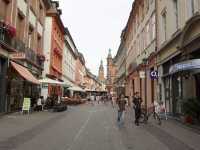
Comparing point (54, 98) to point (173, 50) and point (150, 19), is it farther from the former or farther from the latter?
point (173, 50)

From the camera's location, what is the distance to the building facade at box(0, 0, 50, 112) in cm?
2152

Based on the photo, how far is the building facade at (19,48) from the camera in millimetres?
21516

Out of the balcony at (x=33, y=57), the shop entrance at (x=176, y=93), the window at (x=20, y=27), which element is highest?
the window at (x=20, y=27)

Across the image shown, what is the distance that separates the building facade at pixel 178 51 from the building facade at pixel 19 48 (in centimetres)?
985

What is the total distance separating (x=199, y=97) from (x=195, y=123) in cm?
180

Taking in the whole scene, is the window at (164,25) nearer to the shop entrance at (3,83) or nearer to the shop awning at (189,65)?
the shop awning at (189,65)

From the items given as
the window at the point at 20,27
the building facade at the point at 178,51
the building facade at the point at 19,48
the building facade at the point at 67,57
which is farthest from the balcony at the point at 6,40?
the building facade at the point at 67,57

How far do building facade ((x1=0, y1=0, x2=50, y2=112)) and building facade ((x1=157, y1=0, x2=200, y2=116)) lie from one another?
985cm

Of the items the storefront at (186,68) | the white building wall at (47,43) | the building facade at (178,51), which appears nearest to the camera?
the storefront at (186,68)

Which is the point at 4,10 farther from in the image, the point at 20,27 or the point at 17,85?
Answer: the point at 17,85

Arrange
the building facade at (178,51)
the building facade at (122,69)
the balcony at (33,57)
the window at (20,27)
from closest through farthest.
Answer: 1. the building facade at (178,51)
2. the window at (20,27)
3. the balcony at (33,57)
4. the building facade at (122,69)

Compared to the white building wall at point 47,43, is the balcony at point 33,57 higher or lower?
lower

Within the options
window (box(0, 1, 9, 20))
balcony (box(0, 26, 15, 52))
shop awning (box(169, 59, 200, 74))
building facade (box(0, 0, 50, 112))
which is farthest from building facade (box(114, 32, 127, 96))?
shop awning (box(169, 59, 200, 74))

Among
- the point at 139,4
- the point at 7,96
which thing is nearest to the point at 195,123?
the point at 7,96
